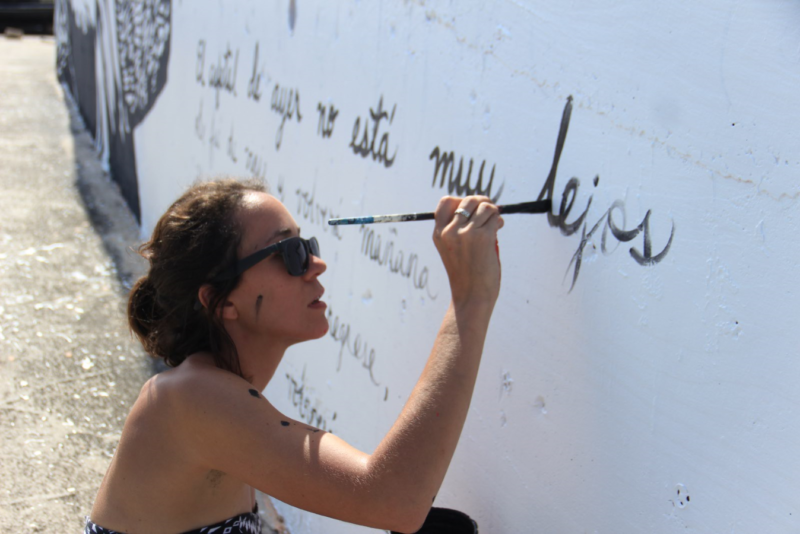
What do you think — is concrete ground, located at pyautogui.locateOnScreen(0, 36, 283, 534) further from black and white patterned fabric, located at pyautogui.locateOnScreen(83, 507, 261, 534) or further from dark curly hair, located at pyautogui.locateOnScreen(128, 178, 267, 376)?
black and white patterned fabric, located at pyautogui.locateOnScreen(83, 507, 261, 534)

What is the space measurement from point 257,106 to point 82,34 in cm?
625

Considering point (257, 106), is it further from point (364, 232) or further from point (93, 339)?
point (93, 339)

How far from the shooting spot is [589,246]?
5.49 feet

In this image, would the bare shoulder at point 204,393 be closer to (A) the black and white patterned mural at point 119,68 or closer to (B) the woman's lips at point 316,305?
(B) the woman's lips at point 316,305

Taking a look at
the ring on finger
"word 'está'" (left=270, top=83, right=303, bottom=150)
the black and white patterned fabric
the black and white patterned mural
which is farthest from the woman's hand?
the black and white patterned mural

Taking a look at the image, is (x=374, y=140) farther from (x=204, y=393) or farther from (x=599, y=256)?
(x=204, y=393)

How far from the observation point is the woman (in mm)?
1381

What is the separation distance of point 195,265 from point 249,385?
0.29 meters

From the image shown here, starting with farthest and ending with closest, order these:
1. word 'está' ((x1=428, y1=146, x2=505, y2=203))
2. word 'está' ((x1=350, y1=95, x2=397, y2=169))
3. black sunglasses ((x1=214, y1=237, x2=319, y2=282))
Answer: word 'está' ((x1=350, y1=95, x2=397, y2=169)), word 'está' ((x1=428, y1=146, x2=505, y2=203)), black sunglasses ((x1=214, y1=237, x2=319, y2=282))

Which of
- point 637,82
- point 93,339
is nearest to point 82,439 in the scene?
point 93,339

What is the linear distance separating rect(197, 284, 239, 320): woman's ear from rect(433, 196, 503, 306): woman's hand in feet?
1.58

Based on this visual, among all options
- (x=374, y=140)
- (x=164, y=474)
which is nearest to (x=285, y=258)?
(x=164, y=474)

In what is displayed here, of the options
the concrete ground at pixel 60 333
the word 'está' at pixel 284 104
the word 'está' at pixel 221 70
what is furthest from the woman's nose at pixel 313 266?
the word 'está' at pixel 221 70

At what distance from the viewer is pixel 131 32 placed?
19.9 ft
